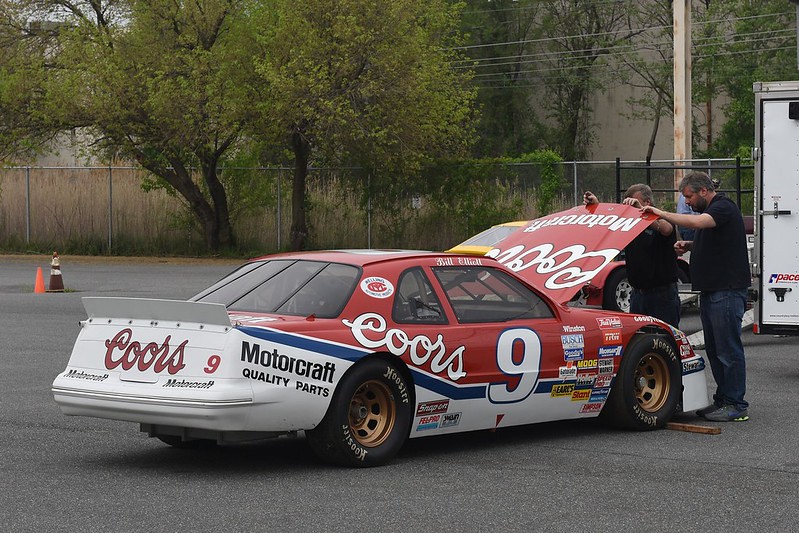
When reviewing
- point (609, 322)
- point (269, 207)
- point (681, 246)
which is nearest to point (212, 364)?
point (609, 322)

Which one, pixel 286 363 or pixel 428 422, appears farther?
pixel 428 422

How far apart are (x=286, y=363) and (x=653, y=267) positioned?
404 cm

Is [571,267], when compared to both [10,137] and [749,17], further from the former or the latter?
[749,17]

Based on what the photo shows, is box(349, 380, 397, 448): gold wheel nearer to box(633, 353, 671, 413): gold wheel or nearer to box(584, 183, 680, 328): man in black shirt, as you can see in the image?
box(633, 353, 671, 413): gold wheel

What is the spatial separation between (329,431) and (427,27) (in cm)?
2929

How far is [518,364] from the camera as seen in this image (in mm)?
8578

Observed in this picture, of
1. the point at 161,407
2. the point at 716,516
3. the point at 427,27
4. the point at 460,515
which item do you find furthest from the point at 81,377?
the point at 427,27

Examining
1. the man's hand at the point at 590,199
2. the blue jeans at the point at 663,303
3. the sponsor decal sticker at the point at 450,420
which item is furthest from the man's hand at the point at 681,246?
the sponsor decal sticker at the point at 450,420

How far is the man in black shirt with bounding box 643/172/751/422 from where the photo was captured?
31.9 ft

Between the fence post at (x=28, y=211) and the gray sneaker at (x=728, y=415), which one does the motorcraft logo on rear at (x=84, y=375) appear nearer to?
the gray sneaker at (x=728, y=415)

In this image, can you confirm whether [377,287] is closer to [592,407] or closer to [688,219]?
[592,407]

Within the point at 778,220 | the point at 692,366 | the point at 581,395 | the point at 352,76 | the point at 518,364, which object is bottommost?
the point at 581,395

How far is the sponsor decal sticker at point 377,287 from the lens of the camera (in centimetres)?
806

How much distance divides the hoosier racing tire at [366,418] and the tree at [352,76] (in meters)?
24.9
